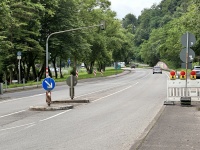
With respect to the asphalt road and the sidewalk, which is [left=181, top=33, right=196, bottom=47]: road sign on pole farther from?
the sidewalk

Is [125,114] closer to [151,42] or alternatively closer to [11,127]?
[11,127]

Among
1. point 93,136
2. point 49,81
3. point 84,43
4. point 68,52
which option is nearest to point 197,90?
point 49,81

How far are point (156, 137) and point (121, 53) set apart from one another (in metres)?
81.7

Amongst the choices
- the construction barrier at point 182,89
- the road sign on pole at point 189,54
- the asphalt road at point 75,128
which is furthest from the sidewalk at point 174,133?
the construction barrier at point 182,89

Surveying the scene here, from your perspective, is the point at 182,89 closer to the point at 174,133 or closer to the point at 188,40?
the point at 188,40

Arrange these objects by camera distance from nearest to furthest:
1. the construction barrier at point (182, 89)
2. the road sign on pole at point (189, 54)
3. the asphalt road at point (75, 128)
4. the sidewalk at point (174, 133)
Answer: the sidewalk at point (174, 133) < the asphalt road at point (75, 128) < the road sign on pole at point (189, 54) < the construction barrier at point (182, 89)

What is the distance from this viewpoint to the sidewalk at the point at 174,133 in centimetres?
743

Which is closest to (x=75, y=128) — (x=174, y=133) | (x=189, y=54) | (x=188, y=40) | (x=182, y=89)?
(x=174, y=133)

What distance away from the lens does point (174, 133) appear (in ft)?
29.5

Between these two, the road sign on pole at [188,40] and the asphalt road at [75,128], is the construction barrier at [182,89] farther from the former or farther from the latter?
the asphalt road at [75,128]

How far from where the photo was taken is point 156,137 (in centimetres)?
837

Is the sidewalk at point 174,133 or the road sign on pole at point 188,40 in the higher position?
the road sign on pole at point 188,40

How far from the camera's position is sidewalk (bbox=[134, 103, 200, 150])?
7.43m

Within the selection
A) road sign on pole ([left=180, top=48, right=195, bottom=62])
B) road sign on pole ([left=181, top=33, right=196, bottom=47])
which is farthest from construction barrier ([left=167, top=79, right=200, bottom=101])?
road sign on pole ([left=181, top=33, right=196, bottom=47])
